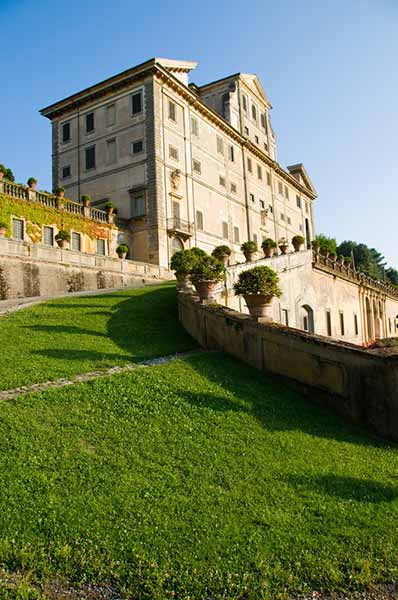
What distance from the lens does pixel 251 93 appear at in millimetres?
50031

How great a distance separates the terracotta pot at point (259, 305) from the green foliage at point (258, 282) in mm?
125

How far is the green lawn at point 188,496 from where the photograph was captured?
3.94 m

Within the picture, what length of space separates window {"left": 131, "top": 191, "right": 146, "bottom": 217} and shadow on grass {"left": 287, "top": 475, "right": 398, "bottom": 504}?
30.0 m

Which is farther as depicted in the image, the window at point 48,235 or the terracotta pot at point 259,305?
the window at point 48,235

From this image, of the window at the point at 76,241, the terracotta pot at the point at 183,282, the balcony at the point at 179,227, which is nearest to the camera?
the terracotta pot at the point at 183,282

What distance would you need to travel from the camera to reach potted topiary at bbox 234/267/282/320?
1062cm

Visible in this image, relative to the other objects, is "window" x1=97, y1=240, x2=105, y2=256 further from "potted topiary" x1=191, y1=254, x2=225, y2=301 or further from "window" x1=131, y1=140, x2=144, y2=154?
"potted topiary" x1=191, y1=254, x2=225, y2=301

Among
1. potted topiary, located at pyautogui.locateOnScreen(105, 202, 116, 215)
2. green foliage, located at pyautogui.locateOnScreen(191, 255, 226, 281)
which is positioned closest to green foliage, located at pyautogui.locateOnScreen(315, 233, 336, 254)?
potted topiary, located at pyautogui.locateOnScreen(105, 202, 116, 215)

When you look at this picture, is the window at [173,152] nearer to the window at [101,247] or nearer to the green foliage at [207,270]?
the window at [101,247]

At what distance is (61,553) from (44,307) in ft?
41.0

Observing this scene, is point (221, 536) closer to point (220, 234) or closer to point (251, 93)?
point (220, 234)

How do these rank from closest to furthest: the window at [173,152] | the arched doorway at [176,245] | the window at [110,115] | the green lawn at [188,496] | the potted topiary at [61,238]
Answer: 1. the green lawn at [188,496]
2. the potted topiary at [61,238]
3. the arched doorway at [176,245]
4. the window at [173,152]
5. the window at [110,115]

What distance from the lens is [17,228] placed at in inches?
1030

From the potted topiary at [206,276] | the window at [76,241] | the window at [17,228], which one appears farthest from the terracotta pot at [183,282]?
the window at [76,241]
